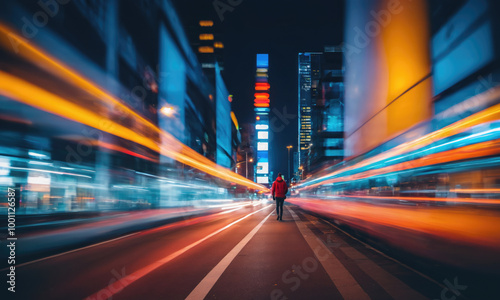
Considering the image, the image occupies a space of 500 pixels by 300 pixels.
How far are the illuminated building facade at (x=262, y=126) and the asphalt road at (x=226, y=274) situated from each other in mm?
97985

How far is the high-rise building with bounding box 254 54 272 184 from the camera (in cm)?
10425

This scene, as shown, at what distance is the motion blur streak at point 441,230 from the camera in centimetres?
411

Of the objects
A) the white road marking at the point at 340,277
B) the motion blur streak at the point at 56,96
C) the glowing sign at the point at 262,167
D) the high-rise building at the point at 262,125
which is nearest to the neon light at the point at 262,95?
the high-rise building at the point at 262,125

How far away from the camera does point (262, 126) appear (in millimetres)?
164250

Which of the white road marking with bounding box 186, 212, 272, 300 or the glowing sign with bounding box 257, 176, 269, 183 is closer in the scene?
the white road marking with bounding box 186, 212, 272, 300

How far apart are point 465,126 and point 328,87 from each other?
7251 cm

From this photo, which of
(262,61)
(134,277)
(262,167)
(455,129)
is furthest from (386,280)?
(262,167)

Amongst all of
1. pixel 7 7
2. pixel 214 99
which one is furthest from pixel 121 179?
pixel 214 99

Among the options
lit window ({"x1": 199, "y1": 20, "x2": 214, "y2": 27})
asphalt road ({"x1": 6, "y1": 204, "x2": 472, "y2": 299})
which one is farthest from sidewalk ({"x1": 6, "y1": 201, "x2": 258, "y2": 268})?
lit window ({"x1": 199, "y1": 20, "x2": 214, "y2": 27})

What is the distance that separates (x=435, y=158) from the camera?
643 centimetres

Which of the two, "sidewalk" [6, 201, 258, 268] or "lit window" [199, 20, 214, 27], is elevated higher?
"lit window" [199, 20, 214, 27]

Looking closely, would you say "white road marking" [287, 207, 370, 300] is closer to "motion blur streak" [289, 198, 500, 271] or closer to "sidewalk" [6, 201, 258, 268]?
"motion blur streak" [289, 198, 500, 271]

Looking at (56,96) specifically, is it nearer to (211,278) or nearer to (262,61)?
(211,278)

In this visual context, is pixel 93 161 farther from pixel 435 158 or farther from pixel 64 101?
pixel 435 158
